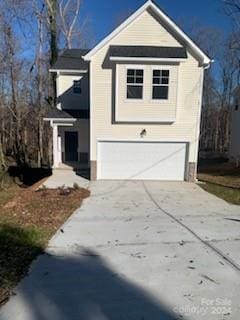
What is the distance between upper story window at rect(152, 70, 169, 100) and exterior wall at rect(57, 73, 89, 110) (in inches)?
217

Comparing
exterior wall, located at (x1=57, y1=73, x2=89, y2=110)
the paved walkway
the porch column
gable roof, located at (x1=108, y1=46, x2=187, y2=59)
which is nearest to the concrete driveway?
the paved walkway

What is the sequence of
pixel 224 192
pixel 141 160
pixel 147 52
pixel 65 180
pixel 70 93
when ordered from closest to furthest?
pixel 224 192 < pixel 147 52 < pixel 65 180 < pixel 141 160 < pixel 70 93

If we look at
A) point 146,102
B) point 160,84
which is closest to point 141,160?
point 146,102

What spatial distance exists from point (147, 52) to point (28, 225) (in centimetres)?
1025

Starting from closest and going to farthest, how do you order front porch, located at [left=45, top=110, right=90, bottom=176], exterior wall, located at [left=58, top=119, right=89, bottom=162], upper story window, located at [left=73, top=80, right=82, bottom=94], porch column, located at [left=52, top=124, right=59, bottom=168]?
porch column, located at [left=52, top=124, right=59, bottom=168] < front porch, located at [left=45, top=110, right=90, bottom=176] < exterior wall, located at [left=58, top=119, right=89, bottom=162] < upper story window, located at [left=73, top=80, right=82, bottom=94]

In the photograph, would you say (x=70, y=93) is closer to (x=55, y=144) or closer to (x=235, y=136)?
(x=55, y=144)

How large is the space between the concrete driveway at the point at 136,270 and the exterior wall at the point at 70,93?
10.8 m

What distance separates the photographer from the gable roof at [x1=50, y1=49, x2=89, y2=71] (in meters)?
18.5

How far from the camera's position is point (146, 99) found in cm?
1471

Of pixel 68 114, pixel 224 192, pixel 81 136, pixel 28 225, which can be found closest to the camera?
pixel 28 225

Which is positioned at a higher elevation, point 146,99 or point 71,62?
point 71,62

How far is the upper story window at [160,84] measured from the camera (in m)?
14.5

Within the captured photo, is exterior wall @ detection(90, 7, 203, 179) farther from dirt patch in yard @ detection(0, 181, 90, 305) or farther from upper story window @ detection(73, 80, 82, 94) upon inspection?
dirt patch in yard @ detection(0, 181, 90, 305)

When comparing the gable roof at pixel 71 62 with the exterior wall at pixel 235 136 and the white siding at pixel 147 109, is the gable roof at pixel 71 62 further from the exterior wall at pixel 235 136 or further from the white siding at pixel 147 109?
the exterior wall at pixel 235 136
